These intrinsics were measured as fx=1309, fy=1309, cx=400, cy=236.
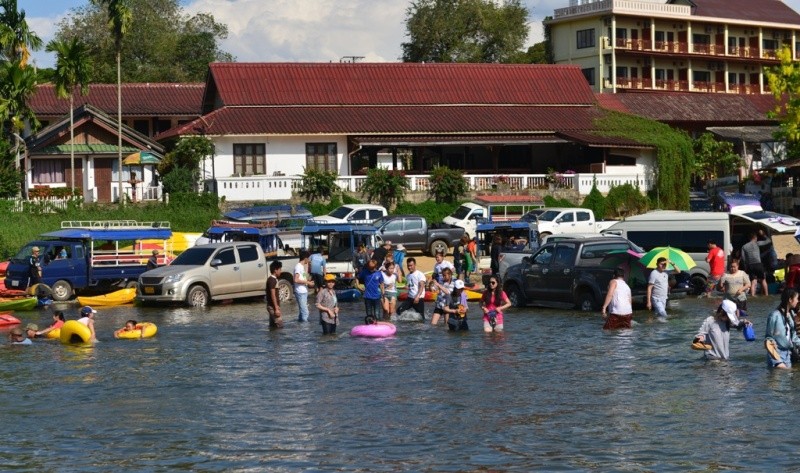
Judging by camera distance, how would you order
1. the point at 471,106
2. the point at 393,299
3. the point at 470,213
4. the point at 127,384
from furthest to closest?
the point at 471,106, the point at 470,213, the point at 393,299, the point at 127,384

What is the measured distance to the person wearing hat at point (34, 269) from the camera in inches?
1375

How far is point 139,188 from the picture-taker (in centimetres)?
5534

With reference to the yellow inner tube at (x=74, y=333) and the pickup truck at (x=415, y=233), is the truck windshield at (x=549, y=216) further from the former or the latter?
the yellow inner tube at (x=74, y=333)

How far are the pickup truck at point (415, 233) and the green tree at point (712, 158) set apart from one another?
25.4 metres

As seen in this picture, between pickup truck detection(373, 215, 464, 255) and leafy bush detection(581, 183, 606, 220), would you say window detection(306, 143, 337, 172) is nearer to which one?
leafy bush detection(581, 183, 606, 220)

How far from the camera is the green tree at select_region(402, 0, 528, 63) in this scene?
9194cm

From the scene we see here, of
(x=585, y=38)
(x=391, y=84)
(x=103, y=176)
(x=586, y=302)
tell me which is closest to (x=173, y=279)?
(x=586, y=302)

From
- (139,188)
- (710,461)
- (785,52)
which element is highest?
(785,52)

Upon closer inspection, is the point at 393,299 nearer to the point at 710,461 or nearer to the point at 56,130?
the point at 710,461

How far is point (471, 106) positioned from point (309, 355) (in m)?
38.2

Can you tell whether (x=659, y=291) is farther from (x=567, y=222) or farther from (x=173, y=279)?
(x=567, y=222)

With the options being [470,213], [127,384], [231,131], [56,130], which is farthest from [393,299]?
[56,130]

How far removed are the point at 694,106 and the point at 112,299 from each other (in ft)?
150

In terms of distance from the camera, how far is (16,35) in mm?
56781
